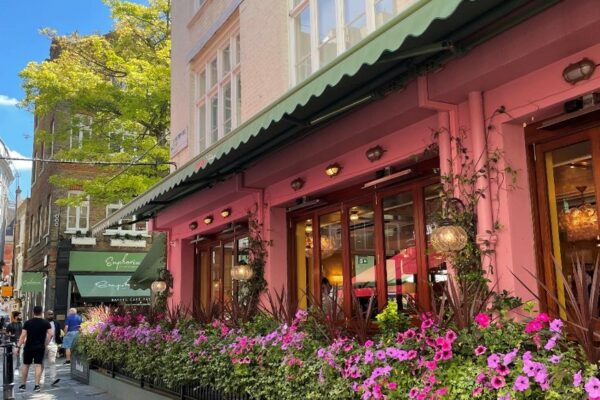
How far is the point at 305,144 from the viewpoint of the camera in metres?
7.63

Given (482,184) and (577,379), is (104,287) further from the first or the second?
(577,379)

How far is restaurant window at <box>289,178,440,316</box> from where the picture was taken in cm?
693

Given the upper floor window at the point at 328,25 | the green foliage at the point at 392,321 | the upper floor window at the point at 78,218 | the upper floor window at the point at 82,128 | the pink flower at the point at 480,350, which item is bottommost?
the pink flower at the point at 480,350

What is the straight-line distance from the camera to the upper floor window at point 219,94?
1166cm

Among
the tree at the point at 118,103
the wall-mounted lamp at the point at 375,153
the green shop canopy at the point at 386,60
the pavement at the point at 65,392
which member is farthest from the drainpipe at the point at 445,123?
the tree at the point at 118,103

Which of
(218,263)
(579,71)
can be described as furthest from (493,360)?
(218,263)

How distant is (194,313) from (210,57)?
21.1ft

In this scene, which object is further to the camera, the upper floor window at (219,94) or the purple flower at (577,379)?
the upper floor window at (219,94)

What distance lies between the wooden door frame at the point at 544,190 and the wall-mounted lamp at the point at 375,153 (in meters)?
1.75

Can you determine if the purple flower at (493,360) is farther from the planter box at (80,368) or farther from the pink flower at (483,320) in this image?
the planter box at (80,368)

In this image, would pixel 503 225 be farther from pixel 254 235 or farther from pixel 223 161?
pixel 254 235

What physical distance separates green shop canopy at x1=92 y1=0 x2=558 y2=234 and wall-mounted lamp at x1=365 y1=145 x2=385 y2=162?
2.11ft

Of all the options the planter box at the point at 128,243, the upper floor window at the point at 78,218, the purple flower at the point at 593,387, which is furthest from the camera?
the planter box at the point at 128,243

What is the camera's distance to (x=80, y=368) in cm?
1387
